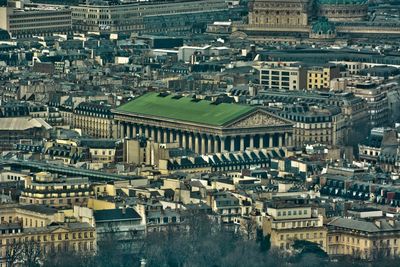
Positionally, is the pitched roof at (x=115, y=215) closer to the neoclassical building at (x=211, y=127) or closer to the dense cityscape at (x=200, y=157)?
the dense cityscape at (x=200, y=157)

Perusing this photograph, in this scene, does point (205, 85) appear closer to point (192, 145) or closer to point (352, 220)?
point (192, 145)

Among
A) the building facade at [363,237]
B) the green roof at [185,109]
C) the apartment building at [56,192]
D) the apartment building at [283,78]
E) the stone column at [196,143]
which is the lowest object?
the apartment building at [283,78]

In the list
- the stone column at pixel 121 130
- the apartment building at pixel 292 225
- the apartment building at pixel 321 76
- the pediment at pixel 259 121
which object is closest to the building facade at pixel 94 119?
the stone column at pixel 121 130

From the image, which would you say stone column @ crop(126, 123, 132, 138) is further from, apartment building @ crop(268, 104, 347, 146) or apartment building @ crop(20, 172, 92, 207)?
apartment building @ crop(20, 172, 92, 207)

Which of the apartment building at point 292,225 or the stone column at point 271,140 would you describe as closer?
the apartment building at point 292,225

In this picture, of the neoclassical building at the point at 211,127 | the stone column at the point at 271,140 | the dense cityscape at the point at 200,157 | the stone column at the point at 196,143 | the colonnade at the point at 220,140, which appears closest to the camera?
the dense cityscape at the point at 200,157

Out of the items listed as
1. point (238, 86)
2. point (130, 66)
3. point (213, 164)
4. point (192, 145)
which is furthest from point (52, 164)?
point (130, 66)

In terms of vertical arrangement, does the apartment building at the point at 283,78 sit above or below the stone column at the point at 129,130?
below

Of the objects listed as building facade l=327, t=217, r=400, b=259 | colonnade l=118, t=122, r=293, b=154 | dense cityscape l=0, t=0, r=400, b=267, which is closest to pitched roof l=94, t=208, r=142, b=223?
A: dense cityscape l=0, t=0, r=400, b=267
